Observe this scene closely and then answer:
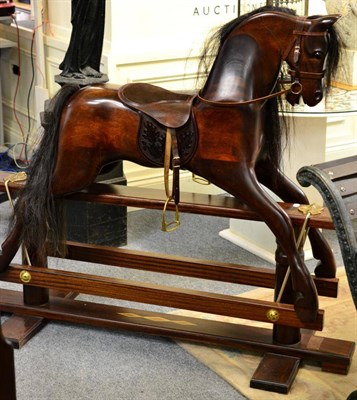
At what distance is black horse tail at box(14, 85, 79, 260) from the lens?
A: 9.38ft

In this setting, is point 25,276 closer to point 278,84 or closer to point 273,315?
point 273,315

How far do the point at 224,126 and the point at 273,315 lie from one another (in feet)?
2.06

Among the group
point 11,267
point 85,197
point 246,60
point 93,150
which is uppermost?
point 246,60

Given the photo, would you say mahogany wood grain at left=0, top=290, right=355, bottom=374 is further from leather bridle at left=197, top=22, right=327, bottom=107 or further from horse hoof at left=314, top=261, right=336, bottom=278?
leather bridle at left=197, top=22, right=327, bottom=107

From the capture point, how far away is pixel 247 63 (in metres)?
2.63

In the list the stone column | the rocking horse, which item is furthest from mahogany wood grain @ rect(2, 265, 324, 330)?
the stone column

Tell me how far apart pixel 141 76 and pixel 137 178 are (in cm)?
52

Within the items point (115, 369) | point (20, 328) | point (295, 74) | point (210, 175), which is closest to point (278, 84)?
point (295, 74)

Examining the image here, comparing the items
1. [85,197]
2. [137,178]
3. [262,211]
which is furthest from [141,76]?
[262,211]

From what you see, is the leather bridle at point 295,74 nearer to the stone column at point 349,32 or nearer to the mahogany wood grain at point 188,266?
the mahogany wood grain at point 188,266

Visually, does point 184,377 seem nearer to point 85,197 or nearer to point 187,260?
point 187,260

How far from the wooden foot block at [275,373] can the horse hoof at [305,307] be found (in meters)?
0.19

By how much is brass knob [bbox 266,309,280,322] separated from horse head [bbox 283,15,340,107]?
2.20ft

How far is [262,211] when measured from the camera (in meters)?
2.65
